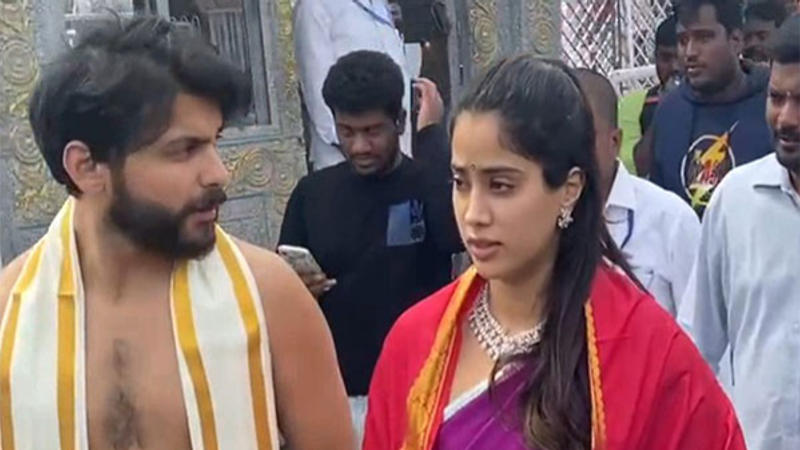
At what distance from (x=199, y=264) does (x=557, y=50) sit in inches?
237

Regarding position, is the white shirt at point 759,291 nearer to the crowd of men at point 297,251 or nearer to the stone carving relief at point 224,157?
the crowd of men at point 297,251

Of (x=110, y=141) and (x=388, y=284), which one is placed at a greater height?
(x=110, y=141)

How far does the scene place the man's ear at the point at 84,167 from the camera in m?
2.83

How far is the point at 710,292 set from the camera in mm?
3807

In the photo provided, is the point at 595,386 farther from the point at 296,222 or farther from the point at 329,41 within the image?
the point at 329,41

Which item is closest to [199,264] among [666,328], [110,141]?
[110,141]

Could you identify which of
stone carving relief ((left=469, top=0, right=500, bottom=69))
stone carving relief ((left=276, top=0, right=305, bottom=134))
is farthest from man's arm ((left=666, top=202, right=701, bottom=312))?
stone carving relief ((left=469, top=0, right=500, bottom=69))

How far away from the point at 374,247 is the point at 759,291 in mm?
1171

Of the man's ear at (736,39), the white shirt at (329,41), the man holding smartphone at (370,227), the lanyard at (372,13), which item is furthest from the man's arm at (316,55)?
the man holding smartphone at (370,227)

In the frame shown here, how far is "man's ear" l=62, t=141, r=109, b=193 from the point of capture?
9.29 ft

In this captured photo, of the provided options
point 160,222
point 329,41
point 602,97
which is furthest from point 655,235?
point 329,41

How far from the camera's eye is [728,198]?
3746mm

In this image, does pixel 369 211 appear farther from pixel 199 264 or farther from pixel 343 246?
pixel 199 264

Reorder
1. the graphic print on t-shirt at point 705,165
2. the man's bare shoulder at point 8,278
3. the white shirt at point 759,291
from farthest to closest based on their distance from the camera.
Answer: the graphic print on t-shirt at point 705,165, the white shirt at point 759,291, the man's bare shoulder at point 8,278
